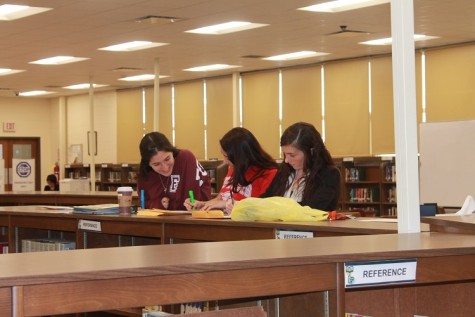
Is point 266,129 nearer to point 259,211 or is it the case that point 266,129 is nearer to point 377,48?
point 377,48

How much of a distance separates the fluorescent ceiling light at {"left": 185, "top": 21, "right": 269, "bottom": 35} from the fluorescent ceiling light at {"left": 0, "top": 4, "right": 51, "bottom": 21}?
243 cm

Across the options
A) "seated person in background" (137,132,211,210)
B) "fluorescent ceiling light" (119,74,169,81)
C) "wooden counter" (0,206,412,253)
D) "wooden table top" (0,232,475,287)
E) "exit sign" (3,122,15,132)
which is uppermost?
"fluorescent ceiling light" (119,74,169,81)

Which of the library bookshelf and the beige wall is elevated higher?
the beige wall

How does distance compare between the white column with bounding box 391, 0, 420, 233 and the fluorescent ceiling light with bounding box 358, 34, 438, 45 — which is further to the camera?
the fluorescent ceiling light with bounding box 358, 34, 438, 45

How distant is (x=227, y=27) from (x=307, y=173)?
7303mm

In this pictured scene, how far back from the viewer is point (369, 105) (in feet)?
47.2

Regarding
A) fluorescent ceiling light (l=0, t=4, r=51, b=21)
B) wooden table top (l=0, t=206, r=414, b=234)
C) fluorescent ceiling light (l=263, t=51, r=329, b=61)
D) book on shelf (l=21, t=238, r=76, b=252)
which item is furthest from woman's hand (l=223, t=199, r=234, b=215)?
fluorescent ceiling light (l=263, t=51, r=329, b=61)

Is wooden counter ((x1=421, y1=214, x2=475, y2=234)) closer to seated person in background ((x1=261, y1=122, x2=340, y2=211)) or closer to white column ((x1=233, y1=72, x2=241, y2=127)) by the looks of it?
seated person in background ((x1=261, y1=122, x2=340, y2=211))

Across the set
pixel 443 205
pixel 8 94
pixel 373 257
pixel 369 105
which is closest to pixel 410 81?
pixel 373 257

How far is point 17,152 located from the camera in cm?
2145

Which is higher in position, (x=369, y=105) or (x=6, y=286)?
(x=369, y=105)

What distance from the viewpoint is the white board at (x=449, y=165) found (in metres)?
7.42

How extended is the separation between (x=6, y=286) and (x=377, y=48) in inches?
481

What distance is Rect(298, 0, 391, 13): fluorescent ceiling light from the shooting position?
10039 mm
